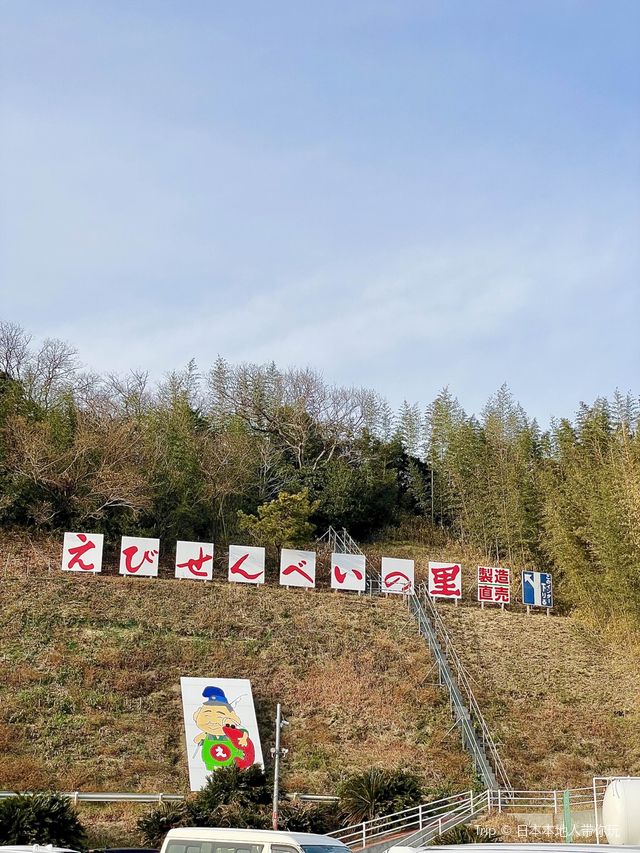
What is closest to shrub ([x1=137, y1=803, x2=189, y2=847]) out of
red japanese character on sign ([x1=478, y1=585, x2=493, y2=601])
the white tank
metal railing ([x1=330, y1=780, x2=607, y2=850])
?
metal railing ([x1=330, y1=780, x2=607, y2=850])

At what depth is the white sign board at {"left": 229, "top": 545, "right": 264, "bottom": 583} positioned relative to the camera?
116 feet

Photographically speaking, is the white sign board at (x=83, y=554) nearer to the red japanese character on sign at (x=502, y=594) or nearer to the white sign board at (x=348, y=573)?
the white sign board at (x=348, y=573)

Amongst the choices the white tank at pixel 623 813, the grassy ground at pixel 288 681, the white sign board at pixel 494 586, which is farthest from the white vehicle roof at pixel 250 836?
the white sign board at pixel 494 586

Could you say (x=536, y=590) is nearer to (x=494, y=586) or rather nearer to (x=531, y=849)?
(x=494, y=586)

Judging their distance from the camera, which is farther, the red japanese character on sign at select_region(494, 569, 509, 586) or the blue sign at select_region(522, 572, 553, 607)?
the red japanese character on sign at select_region(494, 569, 509, 586)

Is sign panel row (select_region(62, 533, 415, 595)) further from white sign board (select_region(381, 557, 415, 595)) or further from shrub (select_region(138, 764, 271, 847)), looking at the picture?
shrub (select_region(138, 764, 271, 847))

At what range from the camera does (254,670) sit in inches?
1143

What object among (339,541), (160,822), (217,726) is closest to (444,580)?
(339,541)

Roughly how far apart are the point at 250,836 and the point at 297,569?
23.8 m

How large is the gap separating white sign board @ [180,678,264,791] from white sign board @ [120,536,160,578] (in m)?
7.94

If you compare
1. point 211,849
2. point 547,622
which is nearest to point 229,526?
point 547,622

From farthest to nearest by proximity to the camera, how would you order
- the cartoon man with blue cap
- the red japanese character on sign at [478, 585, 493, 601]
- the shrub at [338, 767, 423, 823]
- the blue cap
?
1. the red japanese character on sign at [478, 585, 493, 601]
2. the blue cap
3. the cartoon man with blue cap
4. the shrub at [338, 767, 423, 823]

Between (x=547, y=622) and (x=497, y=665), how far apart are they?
5.22 m

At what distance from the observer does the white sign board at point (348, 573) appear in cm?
3631
